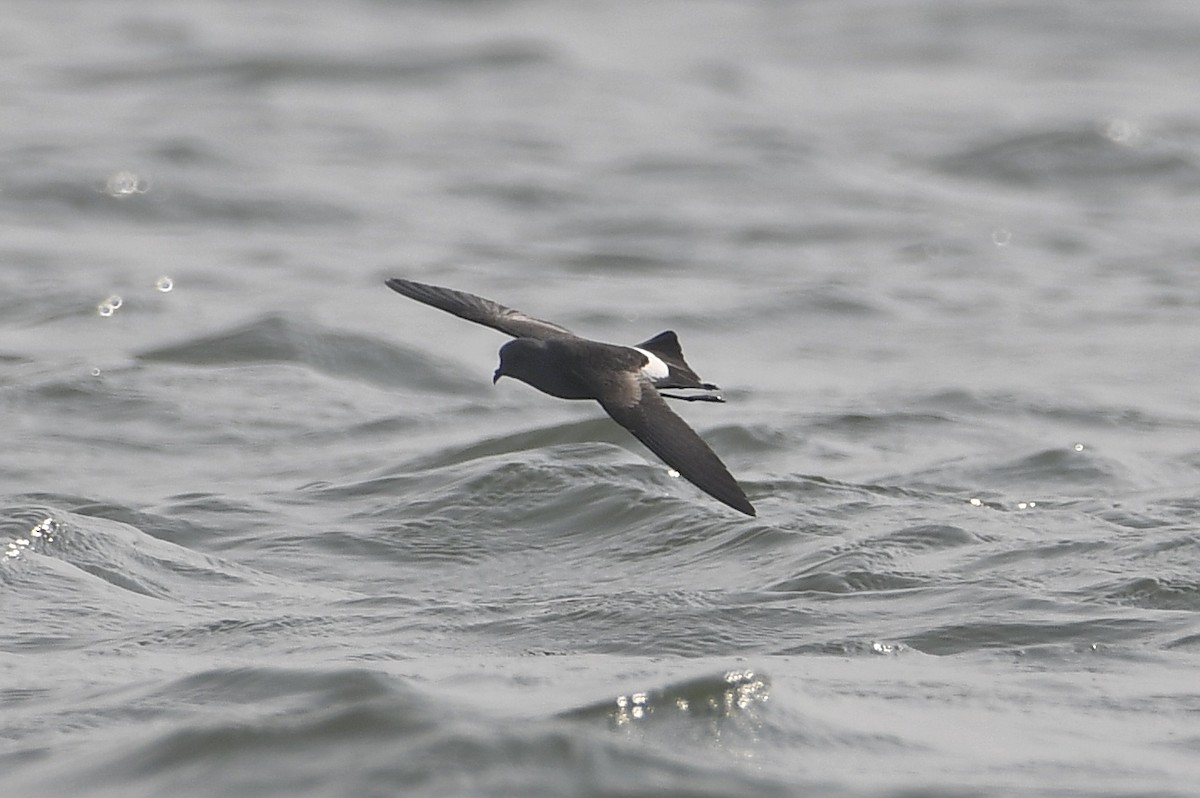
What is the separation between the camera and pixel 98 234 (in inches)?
569

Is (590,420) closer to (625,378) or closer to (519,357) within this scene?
(519,357)

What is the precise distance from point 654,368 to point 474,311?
1.19 meters

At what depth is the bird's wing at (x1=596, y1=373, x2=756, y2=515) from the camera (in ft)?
20.4

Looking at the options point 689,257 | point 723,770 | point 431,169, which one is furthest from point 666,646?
point 431,169

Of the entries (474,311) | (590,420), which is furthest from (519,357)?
(590,420)

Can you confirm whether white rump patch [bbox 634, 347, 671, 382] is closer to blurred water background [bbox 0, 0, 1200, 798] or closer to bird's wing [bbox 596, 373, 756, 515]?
bird's wing [bbox 596, 373, 756, 515]

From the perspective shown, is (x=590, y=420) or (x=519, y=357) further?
(x=590, y=420)

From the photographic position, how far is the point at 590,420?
1029 centimetres

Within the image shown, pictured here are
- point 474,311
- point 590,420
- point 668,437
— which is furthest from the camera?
point 590,420

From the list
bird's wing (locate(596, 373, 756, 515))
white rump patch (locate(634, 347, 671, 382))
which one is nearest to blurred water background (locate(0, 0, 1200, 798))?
bird's wing (locate(596, 373, 756, 515))

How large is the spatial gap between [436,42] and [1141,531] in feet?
47.9

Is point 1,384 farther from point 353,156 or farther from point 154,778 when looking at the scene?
point 353,156

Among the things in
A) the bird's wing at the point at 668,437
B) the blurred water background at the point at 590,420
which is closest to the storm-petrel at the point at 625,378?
the bird's wing at the point at 668,437

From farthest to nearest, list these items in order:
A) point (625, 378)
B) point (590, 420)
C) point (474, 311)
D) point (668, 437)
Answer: point (590, 420) < point (474, 311) < point (625, 378) < point (668, 437)
